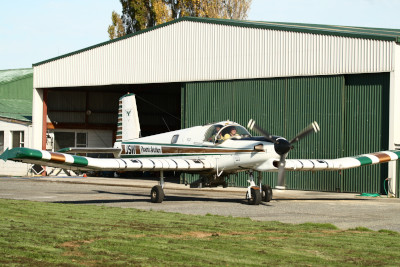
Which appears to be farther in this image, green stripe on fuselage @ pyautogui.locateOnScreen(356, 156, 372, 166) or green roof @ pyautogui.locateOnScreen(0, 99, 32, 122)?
green roof @ pyautogui.locateOnScreen(0, 99, 32, 122)

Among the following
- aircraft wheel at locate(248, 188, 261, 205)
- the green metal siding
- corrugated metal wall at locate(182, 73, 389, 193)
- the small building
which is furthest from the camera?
the small building

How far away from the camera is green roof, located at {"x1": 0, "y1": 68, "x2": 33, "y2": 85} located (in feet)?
183

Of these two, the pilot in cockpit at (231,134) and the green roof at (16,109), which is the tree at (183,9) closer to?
the green roof at (16,109)

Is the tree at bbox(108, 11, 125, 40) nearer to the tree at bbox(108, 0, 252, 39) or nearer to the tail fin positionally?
the tree at bbox(108, 0, 252, 39)

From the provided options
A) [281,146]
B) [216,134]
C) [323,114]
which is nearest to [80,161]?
[216,134]

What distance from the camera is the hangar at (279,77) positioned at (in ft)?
91.0

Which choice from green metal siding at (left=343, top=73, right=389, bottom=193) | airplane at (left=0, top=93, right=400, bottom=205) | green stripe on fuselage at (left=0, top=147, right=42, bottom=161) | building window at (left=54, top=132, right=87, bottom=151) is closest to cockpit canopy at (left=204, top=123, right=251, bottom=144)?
airplane at (left=0, top=93, right=400, bottom=205)

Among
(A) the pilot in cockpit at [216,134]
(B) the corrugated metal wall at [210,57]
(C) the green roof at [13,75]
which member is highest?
(C) the green roof at [13,75]

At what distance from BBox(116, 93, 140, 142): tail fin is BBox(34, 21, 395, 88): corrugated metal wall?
7339 millimetres

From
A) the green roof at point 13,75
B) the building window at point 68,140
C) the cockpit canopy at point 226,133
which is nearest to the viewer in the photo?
the cockpit canopy at point 226,133

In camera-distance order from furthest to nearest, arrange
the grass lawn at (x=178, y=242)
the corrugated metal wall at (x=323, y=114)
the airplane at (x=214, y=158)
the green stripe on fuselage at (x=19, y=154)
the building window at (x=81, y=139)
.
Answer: the building window at (x=81, y=139) → the corrugated metal wall at (x=323, y=114) → the airplane at (x=214, y=158) → the green stripe on fuselage at (x=19, y=154) → the grass lawn at (x=178, y=242)

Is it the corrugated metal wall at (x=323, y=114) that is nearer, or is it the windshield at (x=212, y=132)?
the windshield at (x=212, y=132)

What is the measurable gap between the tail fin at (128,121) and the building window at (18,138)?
1941cm

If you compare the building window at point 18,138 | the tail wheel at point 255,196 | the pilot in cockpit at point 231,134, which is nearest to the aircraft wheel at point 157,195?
the pilot in cockpit at point 231,134
